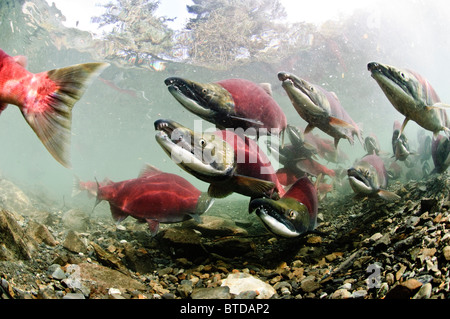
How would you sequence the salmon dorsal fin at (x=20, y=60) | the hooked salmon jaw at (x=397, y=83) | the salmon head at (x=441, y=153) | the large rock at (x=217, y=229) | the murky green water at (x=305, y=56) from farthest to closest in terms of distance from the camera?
1. the murky green water at (x=305, y=56)
2. the salmon head at (x=441, y=153)
3. the large rock at (x=217, y=229)
4. the hooked salmon jaw at (x=397, y=83)
5. the salmon dorsal fin at (x=20, y=60)

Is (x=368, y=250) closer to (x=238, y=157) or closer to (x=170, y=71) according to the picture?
(x=238, y=157)

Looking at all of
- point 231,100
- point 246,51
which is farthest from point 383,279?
point 246,51

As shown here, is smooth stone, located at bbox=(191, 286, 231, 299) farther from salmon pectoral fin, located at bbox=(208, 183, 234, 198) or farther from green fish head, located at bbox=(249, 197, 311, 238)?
salmon pectoral fin, located at bbox=(208, 183, 234, 198)

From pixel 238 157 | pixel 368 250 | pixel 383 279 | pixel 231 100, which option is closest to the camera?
pixel 383 279

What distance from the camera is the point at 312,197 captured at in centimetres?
276

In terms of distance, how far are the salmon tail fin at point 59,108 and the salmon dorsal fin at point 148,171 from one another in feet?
8.12

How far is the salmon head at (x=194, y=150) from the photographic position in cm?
186

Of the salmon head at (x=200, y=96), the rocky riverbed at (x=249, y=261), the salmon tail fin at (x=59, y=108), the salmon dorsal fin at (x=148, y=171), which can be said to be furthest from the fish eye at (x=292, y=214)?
the salmon dorsal fin at (x=148, y=171)

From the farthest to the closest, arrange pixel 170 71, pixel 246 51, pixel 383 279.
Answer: pixel 170 71
pixel 246 51
pixel 383 279

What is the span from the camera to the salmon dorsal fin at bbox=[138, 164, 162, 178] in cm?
402

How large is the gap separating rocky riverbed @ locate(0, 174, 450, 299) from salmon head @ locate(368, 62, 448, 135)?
96cm

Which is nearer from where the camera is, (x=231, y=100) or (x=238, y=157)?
(x=238, y=157)

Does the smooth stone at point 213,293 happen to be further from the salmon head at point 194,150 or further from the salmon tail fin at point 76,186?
the salmon tail fin at point 76,186

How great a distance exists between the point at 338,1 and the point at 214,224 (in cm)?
1384
